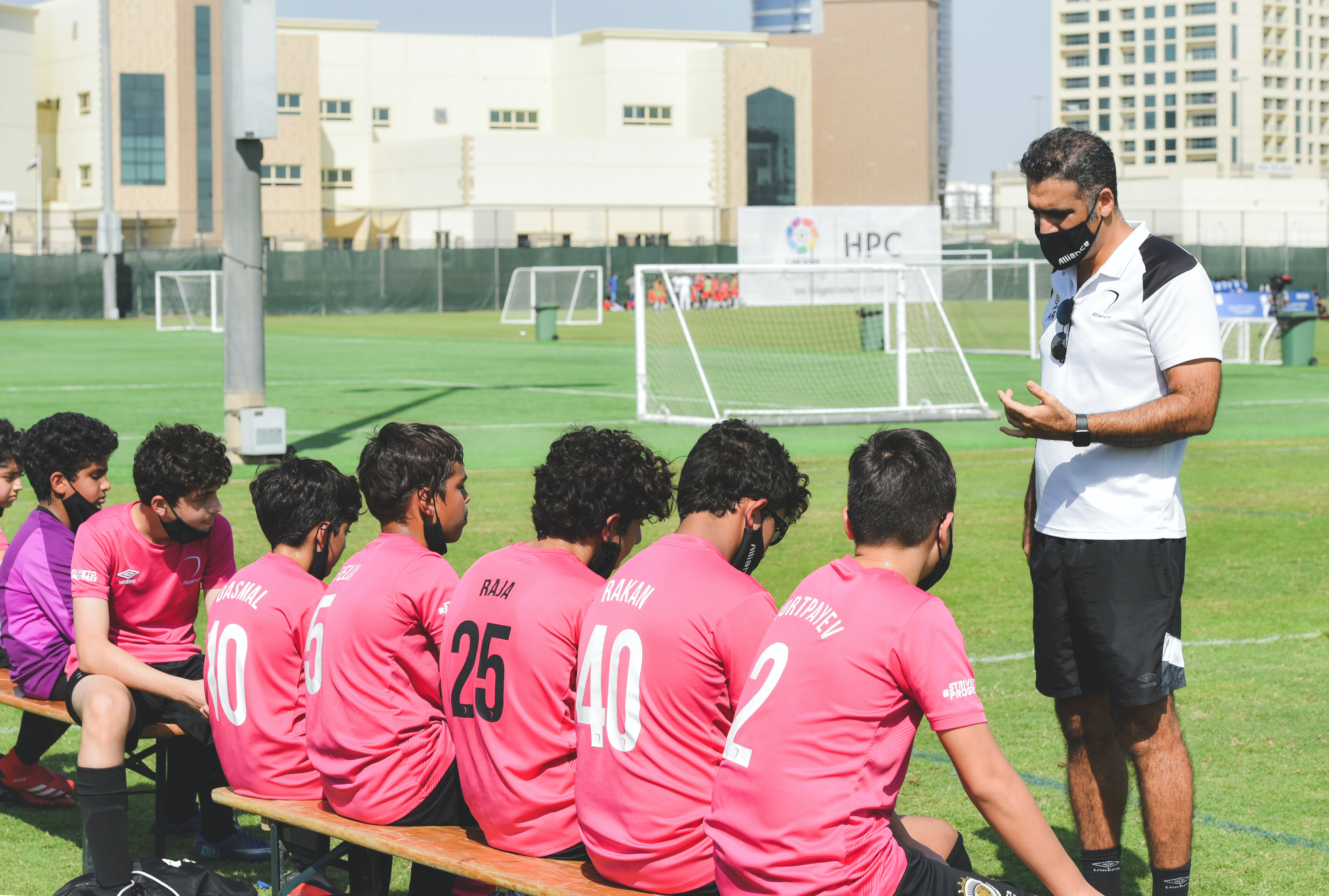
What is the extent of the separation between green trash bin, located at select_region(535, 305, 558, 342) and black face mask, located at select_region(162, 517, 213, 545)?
34.3 metres

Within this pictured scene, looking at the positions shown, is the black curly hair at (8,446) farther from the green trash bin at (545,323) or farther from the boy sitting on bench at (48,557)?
the green trash bin at (545,323)

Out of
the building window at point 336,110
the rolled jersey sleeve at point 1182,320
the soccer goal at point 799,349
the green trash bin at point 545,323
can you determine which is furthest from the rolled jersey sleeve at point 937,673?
the building window at point 336,110

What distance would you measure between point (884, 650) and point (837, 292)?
124 feet

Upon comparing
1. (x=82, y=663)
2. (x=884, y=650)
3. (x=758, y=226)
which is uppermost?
(x=758, y=226)

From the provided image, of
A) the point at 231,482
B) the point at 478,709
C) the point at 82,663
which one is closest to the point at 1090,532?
the point at 478,709

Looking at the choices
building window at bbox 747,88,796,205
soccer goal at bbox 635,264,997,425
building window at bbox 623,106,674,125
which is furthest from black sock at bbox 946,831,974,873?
building window at bbox 623,106,674,125

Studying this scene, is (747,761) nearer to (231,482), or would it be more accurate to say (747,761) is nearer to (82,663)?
(82,663)

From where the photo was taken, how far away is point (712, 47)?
87750 mm

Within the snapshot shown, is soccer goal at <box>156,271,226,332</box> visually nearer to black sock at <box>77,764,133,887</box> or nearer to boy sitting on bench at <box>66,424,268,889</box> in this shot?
boy sitting on bench at <box>66,424,268,889</box>

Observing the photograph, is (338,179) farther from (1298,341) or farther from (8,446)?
(8,446)

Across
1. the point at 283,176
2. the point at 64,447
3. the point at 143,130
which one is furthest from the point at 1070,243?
the point at 283,176

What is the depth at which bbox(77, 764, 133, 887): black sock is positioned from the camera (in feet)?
14.4

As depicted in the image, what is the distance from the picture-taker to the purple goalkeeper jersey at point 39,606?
5355mm

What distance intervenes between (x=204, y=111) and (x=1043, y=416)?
3168 inches
